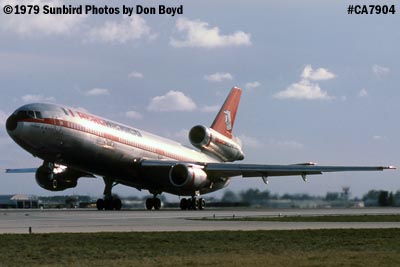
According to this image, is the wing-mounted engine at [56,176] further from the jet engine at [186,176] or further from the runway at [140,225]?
the runway at [140,225]

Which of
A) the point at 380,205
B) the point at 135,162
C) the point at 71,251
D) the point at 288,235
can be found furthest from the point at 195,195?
the point at 71,251

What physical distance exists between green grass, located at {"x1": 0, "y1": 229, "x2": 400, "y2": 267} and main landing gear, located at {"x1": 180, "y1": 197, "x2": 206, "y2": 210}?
34.3 metres

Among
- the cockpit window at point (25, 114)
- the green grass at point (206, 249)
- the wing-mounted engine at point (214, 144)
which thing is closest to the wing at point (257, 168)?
the wing-mounted engine at point (214, 144)

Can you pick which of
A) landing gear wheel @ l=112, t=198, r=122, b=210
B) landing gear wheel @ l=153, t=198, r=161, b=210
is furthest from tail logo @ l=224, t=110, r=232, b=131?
landing gear wheel @ l=112, t=198, r=122, b=210

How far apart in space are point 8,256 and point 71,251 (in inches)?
74.2

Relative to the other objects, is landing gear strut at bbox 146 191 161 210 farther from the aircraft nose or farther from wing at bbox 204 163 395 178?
the aircraft nose

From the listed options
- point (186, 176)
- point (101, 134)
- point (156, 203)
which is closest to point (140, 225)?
point (101, 134)

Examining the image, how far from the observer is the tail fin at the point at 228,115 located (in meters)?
75.1

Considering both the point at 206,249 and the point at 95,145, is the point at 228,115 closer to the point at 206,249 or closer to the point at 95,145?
the point at 95,145

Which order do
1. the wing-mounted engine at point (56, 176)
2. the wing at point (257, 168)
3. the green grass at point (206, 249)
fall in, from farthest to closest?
1. the wing at point (257, 168)
2. the wing-mounted engine at point (56, 176)
3. the green grass at point (206, 249)

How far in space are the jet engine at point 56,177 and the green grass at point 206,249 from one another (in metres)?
29.8

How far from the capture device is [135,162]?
58844 mm

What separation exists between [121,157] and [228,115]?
22208mm

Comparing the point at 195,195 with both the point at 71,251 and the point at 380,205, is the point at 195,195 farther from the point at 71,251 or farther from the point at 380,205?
the point at 71,251
